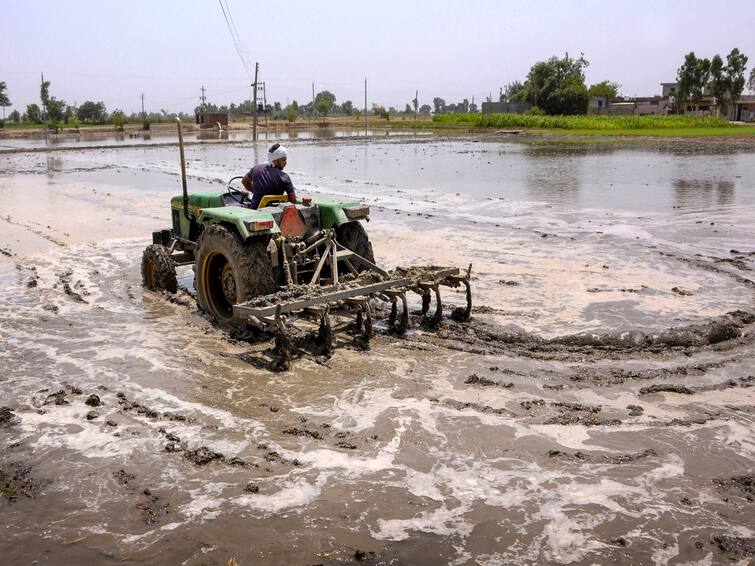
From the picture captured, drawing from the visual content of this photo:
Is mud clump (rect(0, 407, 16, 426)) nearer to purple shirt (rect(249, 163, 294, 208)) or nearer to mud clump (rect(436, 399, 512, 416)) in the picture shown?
purple shirt (rect(249, 163, 294, 208))

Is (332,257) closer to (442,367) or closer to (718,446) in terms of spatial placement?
(442,367)

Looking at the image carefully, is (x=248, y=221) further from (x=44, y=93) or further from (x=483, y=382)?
(x=44, y=93)

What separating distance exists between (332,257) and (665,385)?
3.15 m

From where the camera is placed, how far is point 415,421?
4.91m

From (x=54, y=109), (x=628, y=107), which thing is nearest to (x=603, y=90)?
(x=628, y=107)

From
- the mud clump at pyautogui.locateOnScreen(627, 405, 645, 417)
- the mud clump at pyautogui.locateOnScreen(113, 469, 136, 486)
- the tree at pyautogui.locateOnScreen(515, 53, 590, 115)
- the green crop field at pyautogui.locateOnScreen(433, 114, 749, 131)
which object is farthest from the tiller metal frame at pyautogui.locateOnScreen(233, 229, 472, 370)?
the tree at pyautogui.locateOnScreen(515, 53, 590, 115)

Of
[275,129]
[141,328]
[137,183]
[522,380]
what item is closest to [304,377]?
[522,380]

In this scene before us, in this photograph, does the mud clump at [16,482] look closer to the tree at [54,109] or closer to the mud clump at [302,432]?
the mud clump at [302,432]

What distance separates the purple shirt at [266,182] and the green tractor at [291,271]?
11 cm

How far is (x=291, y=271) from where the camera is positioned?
22.1 feet

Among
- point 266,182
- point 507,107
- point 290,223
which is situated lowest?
point 290,223

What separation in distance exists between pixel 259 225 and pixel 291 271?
64cm

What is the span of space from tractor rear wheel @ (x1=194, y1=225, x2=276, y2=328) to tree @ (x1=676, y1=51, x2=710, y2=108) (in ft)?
275

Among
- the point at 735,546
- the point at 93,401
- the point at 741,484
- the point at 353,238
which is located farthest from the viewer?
the point at 353,238
